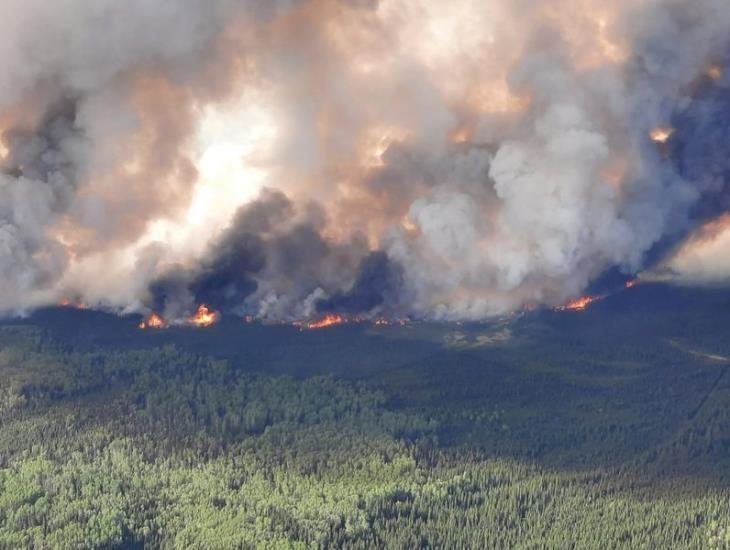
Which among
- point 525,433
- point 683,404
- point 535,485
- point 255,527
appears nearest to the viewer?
point 255,527

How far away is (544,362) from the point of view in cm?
19812

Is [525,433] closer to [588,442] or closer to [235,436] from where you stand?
[588,442]

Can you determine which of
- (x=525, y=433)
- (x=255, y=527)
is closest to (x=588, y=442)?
(x=525, y=433)

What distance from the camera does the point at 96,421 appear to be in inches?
6629

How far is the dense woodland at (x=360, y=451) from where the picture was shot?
13662cm

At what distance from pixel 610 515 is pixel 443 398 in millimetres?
44975

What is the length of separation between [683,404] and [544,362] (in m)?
22.4

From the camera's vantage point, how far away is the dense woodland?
137 metres

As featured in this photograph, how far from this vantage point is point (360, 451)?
16050 cm

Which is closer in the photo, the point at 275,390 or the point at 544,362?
the point at 275,390

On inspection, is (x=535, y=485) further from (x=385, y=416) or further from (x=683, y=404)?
(x=683, y=404)

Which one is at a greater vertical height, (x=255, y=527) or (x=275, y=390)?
(x=275, y=390)

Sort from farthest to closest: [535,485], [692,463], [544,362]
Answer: [544,362]
[692,463]
[535,485]

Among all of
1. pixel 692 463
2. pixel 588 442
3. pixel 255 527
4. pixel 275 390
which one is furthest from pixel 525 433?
pixel 255 527
